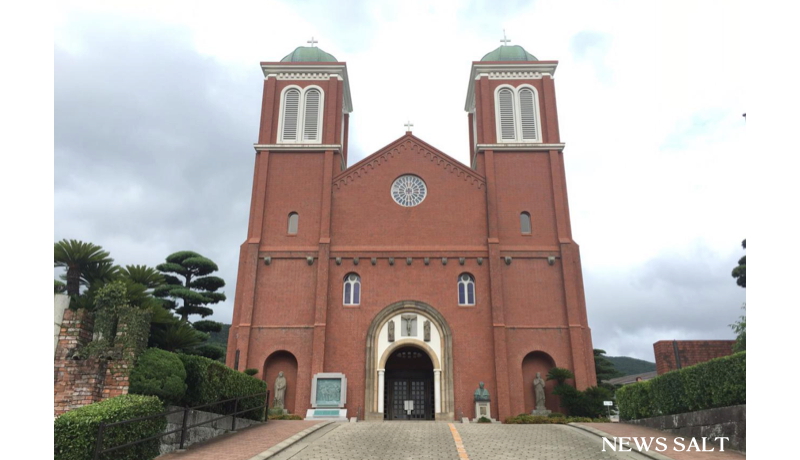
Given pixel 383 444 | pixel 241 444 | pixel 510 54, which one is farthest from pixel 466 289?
pixel 241 444

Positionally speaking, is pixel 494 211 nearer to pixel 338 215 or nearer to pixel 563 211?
pixel 563 211

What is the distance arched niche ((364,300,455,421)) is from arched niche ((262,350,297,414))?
2.98 meters

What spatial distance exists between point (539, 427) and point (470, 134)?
20.2 meters

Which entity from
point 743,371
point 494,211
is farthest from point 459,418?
point 743,371

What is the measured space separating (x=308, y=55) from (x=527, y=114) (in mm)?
11590

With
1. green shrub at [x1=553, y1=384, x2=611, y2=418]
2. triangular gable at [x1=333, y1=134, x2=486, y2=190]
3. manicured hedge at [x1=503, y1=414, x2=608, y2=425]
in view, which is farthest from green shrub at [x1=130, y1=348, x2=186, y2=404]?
triangular gable at [x1=333, y1=134, x2=486, y2=190]

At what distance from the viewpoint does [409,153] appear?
27641 mm

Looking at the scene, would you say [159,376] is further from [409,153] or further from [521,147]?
[521,147]

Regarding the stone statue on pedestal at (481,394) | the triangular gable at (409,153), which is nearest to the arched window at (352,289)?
the triangular gable at (409,153)

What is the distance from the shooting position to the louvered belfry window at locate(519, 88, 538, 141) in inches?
1107

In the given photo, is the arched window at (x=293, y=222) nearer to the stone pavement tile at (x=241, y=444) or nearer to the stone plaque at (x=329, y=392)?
the stone plaque at (x=329, y=392)

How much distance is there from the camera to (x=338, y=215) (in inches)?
1037

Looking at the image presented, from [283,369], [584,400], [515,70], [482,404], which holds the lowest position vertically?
[482,404]

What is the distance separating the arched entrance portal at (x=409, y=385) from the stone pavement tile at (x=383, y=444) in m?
9.21
